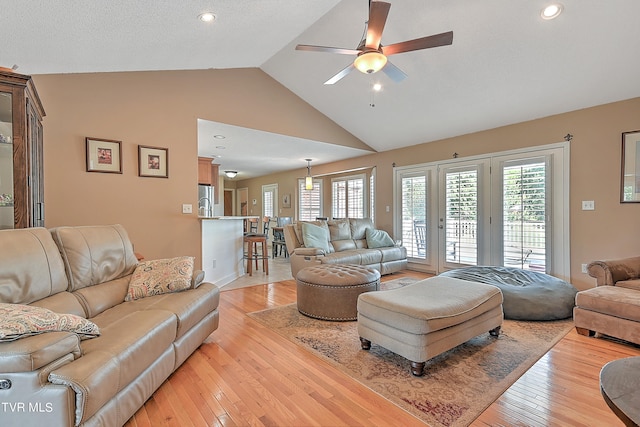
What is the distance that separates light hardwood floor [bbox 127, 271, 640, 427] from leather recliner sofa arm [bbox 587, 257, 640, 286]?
0.68 m

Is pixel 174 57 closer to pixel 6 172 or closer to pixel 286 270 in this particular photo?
pixel 6 172

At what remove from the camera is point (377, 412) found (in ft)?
5.67

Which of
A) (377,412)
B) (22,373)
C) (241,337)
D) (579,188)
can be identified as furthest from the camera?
(579,188)

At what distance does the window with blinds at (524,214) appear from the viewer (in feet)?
14.2

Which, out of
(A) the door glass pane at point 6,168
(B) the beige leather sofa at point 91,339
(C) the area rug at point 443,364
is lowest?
(C) the area rug at point 443,364

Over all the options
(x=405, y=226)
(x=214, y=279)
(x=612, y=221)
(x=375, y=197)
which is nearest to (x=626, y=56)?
(x=612, y=221)

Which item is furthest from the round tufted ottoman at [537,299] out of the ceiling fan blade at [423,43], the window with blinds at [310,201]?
the window with blinds at [310,201]

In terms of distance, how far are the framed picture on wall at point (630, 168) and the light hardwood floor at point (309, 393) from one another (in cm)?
201

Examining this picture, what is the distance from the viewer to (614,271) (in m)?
3.05

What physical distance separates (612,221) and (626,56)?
1.89 meters

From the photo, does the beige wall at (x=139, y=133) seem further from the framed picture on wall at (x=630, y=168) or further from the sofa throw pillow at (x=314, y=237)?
the framed picture on wall at (x=630, y=168)

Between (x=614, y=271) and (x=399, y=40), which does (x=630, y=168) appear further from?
(x=399, y=40)

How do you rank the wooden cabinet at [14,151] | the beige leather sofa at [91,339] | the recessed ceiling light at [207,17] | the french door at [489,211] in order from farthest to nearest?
the french door at [489,211]
the recessed ceiling light at [207,17]
the wooden cabinet at [14,151]
the beige leather sofa at [91,339]

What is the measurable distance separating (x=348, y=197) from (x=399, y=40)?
4.65m
